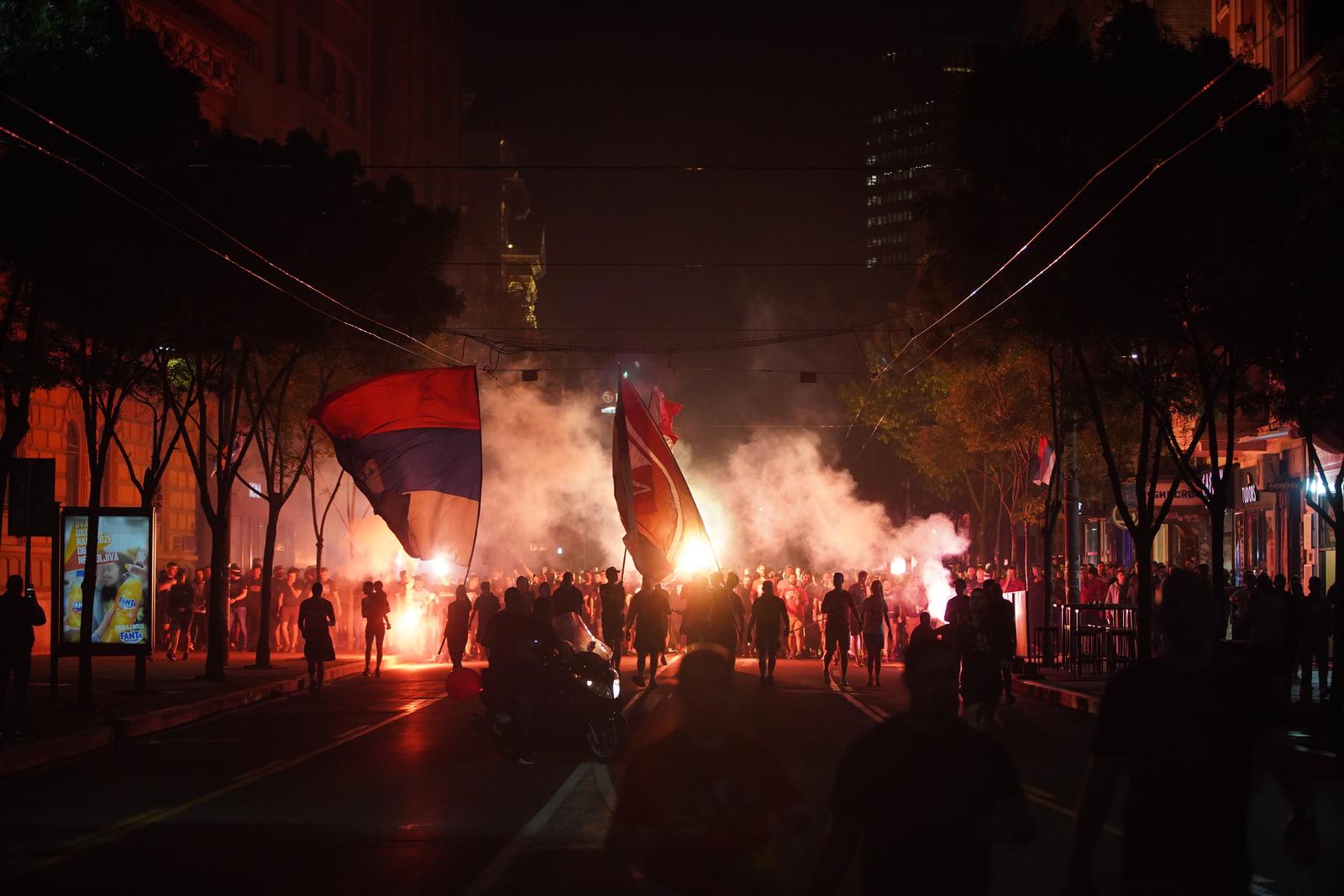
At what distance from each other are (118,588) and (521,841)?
1369 cm

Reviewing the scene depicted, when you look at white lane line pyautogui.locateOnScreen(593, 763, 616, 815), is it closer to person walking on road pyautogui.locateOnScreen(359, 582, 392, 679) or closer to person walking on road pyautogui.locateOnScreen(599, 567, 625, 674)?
person walking on road pyautogui.locateOnScreen(599, 567, 625, 674)

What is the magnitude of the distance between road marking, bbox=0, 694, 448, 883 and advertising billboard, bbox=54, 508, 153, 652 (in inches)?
202

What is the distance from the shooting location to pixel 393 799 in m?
12.9

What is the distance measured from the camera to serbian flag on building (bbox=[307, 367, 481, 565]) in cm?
2252

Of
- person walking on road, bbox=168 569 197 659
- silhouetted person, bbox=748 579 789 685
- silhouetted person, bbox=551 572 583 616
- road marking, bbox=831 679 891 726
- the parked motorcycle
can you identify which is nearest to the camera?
the parked motorcycle

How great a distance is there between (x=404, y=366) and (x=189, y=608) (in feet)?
23.8

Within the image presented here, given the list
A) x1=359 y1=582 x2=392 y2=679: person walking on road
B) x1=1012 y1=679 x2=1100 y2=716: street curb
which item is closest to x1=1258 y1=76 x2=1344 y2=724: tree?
x1=1012 y1=679 x2=1100 y2=716: street curb

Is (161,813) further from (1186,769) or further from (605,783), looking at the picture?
(1186,769)

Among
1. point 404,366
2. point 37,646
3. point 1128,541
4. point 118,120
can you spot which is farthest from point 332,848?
point 1128,541

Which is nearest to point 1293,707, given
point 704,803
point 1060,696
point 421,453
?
point 1060,696

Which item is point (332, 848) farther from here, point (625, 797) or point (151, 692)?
point (151, 692)

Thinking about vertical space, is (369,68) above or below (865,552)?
above

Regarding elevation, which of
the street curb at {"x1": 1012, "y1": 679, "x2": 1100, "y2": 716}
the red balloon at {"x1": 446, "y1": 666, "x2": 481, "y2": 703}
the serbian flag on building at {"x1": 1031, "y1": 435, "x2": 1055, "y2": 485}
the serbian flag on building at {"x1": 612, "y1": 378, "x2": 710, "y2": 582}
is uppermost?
the serbian flag on building at {"x1": 1031, "y1": 435, "x2": 1055, "y2": 485}

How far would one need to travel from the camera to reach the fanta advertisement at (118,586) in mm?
22641
